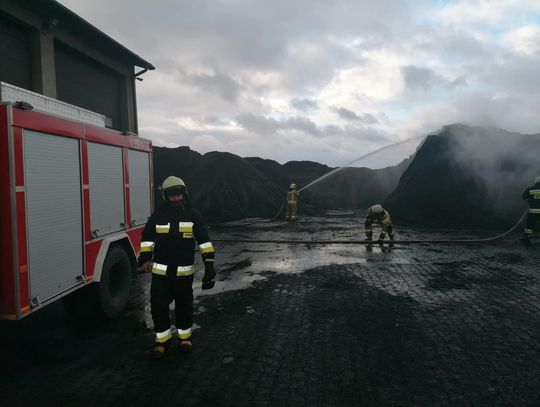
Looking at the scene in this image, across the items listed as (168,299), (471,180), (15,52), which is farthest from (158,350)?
(471,180)

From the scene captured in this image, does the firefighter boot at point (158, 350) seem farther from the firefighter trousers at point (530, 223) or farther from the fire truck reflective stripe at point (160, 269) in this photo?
the firefighter trousers at point (530, 223)

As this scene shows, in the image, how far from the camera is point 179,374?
3381mm

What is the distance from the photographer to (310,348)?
3902 mm

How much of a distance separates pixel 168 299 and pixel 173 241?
0.59 meters

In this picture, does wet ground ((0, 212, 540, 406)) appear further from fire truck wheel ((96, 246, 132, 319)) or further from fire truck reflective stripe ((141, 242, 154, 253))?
fire truck reflective stripe ((141, 242, 154, 253))

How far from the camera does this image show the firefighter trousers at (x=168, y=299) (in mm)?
3809

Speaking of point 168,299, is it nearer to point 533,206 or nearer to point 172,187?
point 172,187

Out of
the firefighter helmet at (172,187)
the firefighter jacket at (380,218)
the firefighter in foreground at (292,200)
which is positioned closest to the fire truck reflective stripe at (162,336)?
the firefighter helmet at (172,187)

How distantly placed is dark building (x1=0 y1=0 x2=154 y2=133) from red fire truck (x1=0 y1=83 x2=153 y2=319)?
480 cm

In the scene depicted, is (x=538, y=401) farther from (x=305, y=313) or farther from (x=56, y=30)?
(x=56, y=30)

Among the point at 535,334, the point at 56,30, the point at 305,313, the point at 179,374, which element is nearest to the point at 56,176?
the point at 179,374

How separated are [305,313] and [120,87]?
11.5m

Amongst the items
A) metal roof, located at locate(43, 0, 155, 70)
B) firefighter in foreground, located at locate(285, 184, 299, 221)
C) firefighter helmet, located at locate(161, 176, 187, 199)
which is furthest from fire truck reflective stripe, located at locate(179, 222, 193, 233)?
firefighter in foreground, located at locate(285, 184, 299, 221)

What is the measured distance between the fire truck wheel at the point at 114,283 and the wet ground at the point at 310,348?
0.70ft
